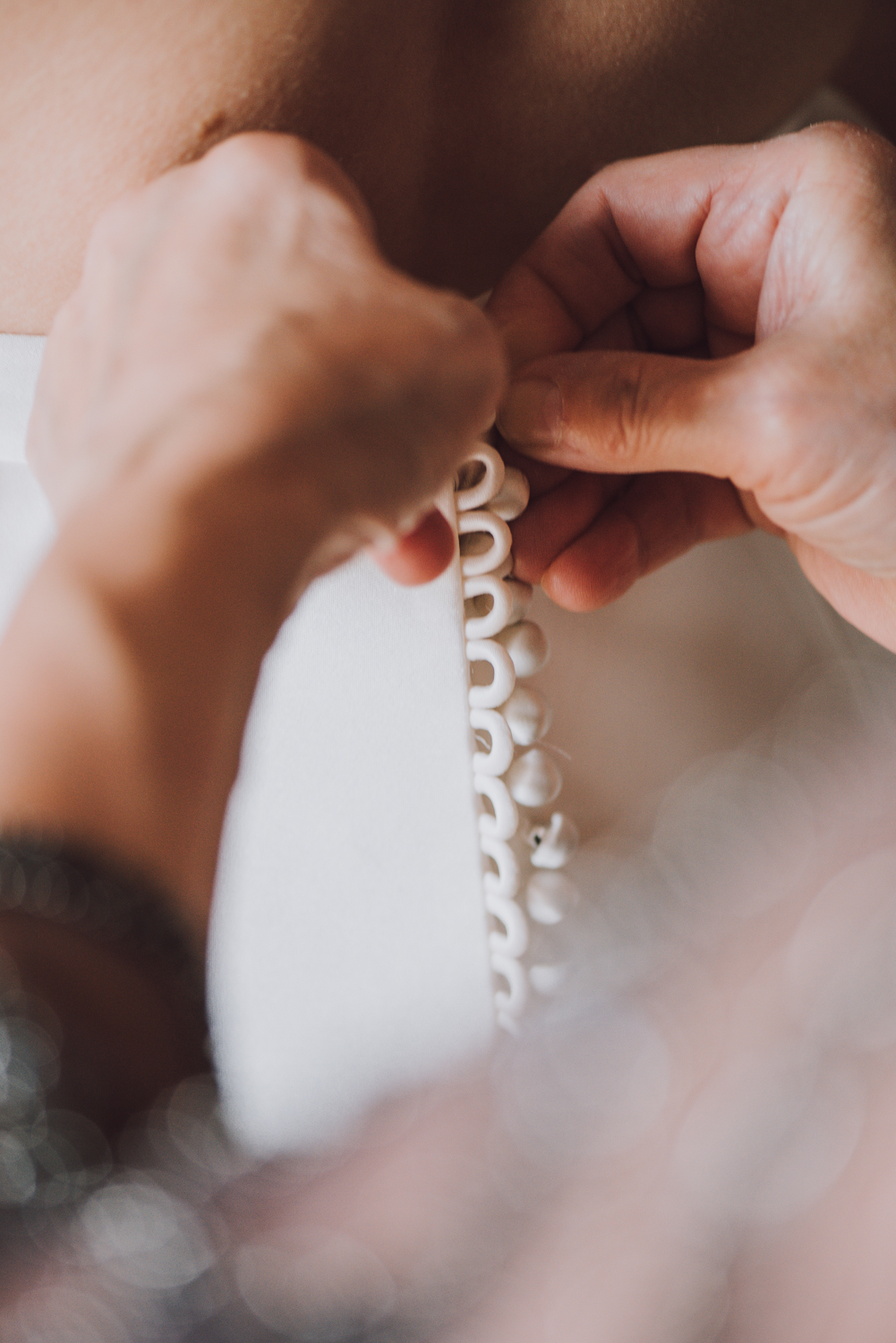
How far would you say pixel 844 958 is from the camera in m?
0.20

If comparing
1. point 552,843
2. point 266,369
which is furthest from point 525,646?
point 266,369

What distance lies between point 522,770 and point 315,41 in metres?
0.39

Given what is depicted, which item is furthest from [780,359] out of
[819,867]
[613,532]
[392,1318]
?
[392,1318]

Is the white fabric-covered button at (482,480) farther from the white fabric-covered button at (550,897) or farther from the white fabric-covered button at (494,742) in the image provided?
the white fabric-covered button at (550,897)

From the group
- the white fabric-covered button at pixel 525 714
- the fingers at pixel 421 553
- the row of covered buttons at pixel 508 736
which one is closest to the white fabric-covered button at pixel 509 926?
the row of covered buttons at pixel 508 736

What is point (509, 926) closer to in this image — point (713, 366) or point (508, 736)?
point (508, 736)

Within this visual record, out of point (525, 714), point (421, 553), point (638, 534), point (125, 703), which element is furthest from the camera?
point (638, 534)

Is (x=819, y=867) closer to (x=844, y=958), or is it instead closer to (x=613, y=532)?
(x=844, y=958)

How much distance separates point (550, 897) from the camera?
0.55m

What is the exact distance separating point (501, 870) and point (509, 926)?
0.04m

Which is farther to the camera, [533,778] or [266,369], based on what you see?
[533,778]

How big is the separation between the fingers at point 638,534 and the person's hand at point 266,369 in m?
0.18

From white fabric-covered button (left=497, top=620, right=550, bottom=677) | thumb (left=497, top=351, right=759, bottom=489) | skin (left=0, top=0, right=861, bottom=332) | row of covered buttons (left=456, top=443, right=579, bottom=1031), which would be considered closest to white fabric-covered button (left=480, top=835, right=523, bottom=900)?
row of covered buttons (left=456, top=443, right=579, bottom=1031)

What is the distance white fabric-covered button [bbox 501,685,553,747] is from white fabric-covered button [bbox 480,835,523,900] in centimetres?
7
